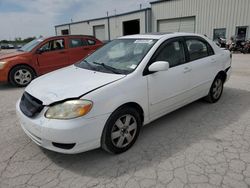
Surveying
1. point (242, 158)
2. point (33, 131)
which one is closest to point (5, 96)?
point (33, 131)

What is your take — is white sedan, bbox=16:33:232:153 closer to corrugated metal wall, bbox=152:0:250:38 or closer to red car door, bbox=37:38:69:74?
red car door, bbox=37:38:69:74

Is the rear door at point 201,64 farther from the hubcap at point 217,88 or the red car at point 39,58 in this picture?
the red car at point 39,58

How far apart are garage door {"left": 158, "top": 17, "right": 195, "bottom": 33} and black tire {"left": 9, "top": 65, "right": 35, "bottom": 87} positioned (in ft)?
45.7

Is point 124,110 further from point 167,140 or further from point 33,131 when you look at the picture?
point 33,131

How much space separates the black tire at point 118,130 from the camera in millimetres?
2580

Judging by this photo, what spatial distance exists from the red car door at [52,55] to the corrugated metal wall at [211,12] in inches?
542

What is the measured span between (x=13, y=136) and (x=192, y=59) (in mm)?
3261

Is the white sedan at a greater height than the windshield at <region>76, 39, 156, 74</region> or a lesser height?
lesser

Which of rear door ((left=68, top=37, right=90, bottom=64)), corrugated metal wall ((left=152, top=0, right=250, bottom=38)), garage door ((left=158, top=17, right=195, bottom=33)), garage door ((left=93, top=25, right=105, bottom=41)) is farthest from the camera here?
garage door ((left=93, top=25, right=105, bottom=41))

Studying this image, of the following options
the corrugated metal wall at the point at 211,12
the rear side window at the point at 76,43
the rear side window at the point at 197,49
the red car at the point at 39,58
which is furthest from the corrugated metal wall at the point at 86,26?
the rear side window at the point at 197,49

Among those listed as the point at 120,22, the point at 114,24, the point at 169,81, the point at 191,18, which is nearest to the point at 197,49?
the point at 169,81

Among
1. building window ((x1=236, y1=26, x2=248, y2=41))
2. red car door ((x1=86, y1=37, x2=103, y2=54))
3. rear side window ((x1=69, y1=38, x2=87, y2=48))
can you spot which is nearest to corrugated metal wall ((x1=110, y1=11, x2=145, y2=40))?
building window ((x1=236, y1=26, x2=248, y2=41))

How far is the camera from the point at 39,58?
22.4 ft

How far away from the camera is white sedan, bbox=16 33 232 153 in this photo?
2.38 meters
